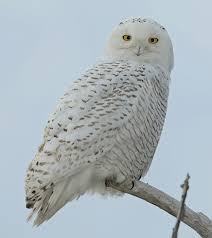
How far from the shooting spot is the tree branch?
4.68 meters

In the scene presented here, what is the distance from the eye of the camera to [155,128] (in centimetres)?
533

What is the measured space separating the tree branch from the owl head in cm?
122

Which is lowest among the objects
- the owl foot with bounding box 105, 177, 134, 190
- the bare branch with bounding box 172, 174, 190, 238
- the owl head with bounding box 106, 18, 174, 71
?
the bare branch with bounding box 172, 174, 190, 238

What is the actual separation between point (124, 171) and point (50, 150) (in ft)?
2.22

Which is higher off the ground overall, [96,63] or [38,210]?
[96,63]

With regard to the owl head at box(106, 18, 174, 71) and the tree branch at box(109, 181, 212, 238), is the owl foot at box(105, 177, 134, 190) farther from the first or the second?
the owl head at box(106, 18, 174, 71)

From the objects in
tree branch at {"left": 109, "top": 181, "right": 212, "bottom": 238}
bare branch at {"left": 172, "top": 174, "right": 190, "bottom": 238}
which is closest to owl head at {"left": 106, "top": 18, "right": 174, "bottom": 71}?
tree branch at {"left": 109, "top": 181, "right": 212, "bottom": 238}

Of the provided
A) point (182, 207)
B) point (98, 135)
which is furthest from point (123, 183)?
point (182, 207)

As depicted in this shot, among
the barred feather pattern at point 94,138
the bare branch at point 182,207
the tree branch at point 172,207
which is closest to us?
the bare branch at point 182,207

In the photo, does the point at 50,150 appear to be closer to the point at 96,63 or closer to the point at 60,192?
the point at 60,192

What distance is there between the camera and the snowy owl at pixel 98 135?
489 cm

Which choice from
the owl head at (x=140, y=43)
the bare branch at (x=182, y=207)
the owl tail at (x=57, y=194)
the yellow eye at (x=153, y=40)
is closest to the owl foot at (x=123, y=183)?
the owl tail at (x=57, y=194)

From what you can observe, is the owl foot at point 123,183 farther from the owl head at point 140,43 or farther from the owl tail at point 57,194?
the owl head at point 140,43

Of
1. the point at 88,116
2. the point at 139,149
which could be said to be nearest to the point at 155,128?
the point at 139,149
